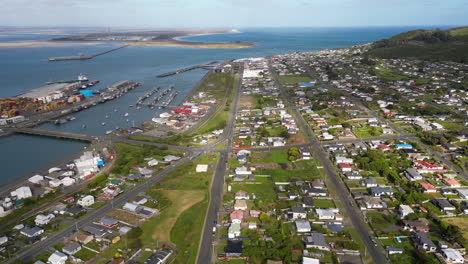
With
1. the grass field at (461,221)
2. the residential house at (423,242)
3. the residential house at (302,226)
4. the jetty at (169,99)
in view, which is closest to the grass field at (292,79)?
the jetty at (169,99)

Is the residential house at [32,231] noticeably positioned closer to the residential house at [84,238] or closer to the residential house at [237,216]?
the residential house at [84,238]

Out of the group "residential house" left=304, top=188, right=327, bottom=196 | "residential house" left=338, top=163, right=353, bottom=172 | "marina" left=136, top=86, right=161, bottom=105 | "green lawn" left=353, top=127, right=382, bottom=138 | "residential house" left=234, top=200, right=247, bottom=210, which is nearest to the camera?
"residential house" left=234, top=200, right=247, bottom=210

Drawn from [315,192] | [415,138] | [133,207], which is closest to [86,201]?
[133,207]

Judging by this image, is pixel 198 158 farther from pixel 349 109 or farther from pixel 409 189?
pixel 349 109

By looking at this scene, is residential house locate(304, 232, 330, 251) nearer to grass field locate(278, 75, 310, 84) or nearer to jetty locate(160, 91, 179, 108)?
jetty locate(160, 91, 179, 108)

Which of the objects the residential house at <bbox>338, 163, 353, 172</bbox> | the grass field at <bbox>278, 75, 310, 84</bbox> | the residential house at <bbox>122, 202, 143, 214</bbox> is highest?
the grass field at <bbox>278, 75, 310, 84</bbox>

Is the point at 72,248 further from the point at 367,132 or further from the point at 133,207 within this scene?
the point at 367,132

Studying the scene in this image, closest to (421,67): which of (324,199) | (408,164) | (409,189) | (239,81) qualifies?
(239,81)

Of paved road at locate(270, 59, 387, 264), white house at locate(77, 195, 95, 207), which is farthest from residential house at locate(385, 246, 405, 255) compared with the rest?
white house at locate(77, 195, 95, 207)
